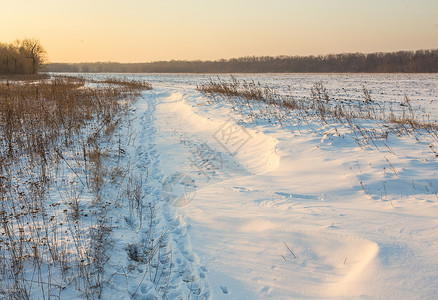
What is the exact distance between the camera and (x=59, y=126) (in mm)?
7449

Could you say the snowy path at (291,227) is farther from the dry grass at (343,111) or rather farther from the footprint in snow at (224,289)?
the dry grass at (343,111)

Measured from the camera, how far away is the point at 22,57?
43.9m

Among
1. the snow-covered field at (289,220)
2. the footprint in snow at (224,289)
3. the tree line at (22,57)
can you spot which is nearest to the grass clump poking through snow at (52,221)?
the snow-covered field at (289,220)

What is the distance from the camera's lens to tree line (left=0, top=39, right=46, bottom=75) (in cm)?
4138

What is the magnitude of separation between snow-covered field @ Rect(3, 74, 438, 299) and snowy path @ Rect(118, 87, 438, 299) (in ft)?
0.04

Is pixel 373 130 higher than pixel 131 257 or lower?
higher

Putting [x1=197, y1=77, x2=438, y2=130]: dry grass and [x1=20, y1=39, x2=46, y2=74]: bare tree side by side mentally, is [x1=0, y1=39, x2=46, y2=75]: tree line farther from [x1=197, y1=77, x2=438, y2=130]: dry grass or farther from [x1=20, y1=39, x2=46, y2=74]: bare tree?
[x1=197, y1=77, x2=438, y2=130]: dry grass

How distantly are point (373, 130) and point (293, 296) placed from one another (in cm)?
624

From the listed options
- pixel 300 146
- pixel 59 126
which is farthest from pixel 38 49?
pixel 300 146

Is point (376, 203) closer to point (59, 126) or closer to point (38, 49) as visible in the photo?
point (59, 126)

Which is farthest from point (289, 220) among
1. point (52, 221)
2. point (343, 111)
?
point (343, 111)

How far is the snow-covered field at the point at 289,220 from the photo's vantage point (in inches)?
105

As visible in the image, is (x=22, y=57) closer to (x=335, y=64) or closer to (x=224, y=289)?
(x=224, y=289)

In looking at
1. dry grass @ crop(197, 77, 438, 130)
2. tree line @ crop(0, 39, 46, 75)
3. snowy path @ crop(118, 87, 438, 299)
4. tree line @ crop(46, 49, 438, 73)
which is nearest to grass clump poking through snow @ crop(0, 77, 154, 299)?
snowy path @ crop(118, 87, 438, 299)
